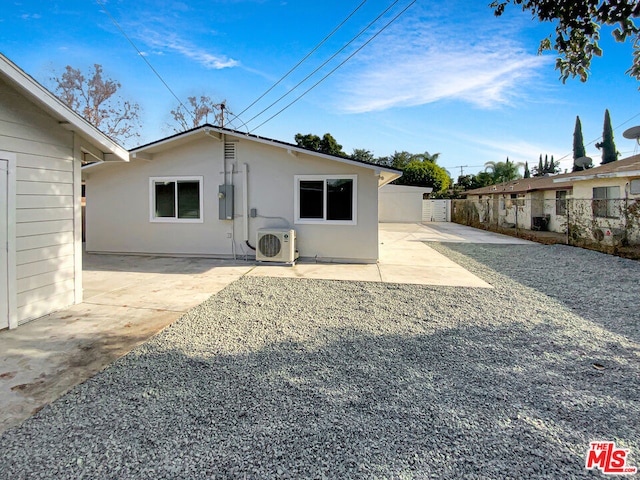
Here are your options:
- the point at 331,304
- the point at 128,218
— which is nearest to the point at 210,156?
the point at 128,218

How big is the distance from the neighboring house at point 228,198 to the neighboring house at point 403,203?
15378 millimetres

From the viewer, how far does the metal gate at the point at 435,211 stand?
25375 millimetres

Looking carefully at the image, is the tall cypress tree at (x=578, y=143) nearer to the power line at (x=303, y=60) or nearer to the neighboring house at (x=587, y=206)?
the neighboring house at (x=587, y=206)

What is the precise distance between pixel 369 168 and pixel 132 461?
7060 millimetres

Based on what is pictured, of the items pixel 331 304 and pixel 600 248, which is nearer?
pixel 331 304

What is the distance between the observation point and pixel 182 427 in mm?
Result: 2148

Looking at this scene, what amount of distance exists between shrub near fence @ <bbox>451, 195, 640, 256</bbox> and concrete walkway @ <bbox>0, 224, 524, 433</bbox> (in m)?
5.50

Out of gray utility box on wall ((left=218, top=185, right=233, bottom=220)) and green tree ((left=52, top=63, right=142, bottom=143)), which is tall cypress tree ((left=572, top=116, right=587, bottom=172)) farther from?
green tree ((left=52, top=63, right=142, bottom=143))

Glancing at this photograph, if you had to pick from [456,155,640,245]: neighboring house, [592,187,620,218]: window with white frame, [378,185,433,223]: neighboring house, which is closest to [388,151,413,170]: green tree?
[378,185,433,223]: neighboring house

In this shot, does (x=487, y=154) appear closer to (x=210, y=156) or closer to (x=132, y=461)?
(x=210, y=156)

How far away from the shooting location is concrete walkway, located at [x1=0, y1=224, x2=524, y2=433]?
2734mm

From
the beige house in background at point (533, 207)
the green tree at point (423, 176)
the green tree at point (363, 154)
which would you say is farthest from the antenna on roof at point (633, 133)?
the green tree at point (363, 154)

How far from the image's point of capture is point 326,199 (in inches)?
329
